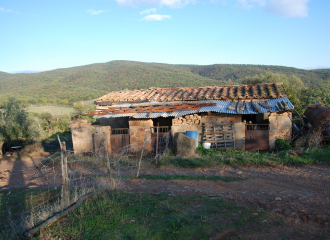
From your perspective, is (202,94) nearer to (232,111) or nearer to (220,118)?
(220,118)

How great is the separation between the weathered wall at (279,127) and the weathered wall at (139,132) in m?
6.59

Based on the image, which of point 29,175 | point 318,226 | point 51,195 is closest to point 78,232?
point 51,195

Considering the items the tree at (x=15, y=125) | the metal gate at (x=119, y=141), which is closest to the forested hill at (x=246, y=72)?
the metal gate at (x=119, y=141)

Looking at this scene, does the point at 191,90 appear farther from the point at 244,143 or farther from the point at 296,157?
the point at 296,157

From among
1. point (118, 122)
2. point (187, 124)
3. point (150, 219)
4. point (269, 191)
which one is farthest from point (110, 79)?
point (150, 219)

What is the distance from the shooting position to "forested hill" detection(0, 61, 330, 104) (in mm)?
37938

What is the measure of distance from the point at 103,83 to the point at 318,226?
144 ft

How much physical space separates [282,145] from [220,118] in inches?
133

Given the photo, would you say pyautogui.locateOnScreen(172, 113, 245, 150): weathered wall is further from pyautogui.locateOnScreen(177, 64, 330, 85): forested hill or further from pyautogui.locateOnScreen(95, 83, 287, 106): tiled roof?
pyautogui.locateOnScreen(177, 64, 330, 85): forested hill

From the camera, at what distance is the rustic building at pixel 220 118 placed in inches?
444

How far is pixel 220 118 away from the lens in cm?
1180

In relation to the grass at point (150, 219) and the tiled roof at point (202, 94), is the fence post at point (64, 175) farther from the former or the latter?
the tiled roof at point (202, 94)

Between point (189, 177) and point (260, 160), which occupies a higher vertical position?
point (260, 160)

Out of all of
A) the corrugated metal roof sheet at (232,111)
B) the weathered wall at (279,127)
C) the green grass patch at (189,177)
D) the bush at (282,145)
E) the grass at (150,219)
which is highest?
the corrugated metal roof sheet at (232,111)
